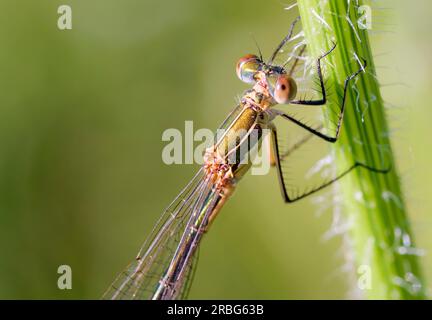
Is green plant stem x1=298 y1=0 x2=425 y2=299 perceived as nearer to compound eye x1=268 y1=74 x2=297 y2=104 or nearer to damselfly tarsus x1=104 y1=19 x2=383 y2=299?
compound eye x1=268 y1=74 x2=297 y2=104

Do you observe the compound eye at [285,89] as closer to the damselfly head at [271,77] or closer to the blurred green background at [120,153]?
the damselfly head at [271,77]

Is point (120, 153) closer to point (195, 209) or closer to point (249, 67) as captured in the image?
point (195, 209)

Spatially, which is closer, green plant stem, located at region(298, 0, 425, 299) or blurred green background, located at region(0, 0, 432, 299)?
green plant stem, located at region(298, 0, 425, 299)

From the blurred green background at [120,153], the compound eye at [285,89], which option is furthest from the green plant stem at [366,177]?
the blurred green background at [120,153]

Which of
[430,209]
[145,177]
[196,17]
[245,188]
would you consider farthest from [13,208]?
[430,209]

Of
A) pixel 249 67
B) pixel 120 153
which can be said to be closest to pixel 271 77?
pixel 249 67

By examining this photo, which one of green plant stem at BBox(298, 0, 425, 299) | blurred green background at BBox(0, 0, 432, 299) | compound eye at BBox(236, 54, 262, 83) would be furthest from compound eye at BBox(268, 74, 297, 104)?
blurred green background at BBox(0, 0, 432, 299)
